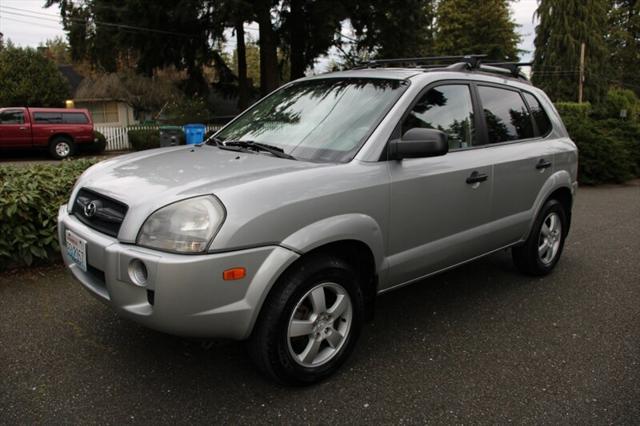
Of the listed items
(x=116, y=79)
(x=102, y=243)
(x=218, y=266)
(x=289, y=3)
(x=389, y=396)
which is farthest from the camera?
(x=116, y=79)

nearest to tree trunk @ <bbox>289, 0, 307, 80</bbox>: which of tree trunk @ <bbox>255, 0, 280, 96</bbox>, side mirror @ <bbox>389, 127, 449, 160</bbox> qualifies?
tree trunk @ <bbox>255, 0, 280, 96</bbox>

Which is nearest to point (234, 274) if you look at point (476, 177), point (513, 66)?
point (476, 177)

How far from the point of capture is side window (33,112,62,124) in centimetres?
1895

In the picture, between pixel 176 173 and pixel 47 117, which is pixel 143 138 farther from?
pixel 176 173

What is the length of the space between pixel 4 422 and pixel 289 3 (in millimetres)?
19384

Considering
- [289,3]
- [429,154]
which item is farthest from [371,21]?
[429,154]

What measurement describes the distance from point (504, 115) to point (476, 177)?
33.2 inches

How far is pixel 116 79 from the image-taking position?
34.4m

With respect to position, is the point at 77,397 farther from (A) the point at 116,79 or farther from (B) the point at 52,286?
(A) the point at 116,79

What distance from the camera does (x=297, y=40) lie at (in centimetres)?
2100

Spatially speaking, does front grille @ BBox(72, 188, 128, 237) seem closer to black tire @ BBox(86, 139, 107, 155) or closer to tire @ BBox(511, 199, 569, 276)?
tire @ BBox(511, 199, 569, 276)

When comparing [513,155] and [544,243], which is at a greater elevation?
[513,155]

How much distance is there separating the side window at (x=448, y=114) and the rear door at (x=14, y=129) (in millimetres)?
18659

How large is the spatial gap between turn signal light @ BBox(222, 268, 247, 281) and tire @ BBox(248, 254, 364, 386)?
0.80ft
